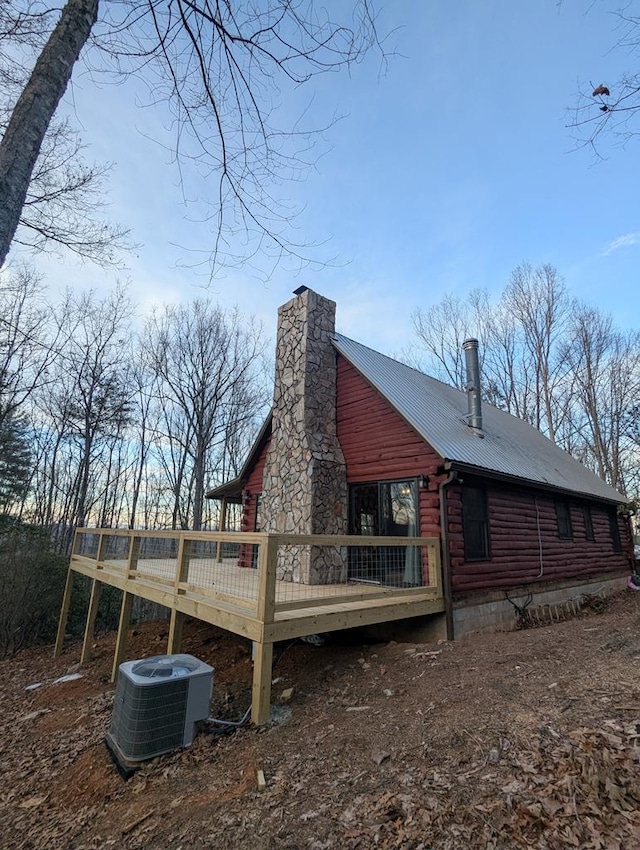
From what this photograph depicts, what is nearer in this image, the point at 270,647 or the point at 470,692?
the point at 470,692

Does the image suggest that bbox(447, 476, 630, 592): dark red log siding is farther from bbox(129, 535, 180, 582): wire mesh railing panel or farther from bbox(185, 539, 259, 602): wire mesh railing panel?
bbox(129, 535, 180, 582): wire mesh railing panel

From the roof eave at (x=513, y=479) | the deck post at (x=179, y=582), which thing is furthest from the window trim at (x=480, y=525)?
the deck post at (x=179, y=582)

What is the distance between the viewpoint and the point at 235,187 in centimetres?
379

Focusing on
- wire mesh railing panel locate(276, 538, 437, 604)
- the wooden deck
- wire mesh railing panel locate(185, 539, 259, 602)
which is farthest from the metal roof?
wire mesh railing panel locate(185, 539, 259, 602)

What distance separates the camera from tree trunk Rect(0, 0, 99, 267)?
9.66 ft

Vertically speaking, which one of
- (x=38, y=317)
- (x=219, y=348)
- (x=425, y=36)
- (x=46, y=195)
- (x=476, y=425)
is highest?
(x=219, y=348)

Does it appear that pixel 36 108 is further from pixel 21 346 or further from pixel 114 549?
pixel 21 346

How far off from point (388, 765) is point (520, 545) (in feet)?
23.3

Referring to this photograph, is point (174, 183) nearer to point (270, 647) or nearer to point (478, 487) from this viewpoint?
point (270, 647)

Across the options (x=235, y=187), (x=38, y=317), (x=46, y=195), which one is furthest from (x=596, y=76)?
(x=38, y=317)

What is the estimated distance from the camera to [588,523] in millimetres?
11984

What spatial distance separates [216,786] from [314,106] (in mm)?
5287

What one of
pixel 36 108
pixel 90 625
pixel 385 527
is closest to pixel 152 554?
pixel 90 625

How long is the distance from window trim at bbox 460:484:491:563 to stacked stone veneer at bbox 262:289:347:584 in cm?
237
